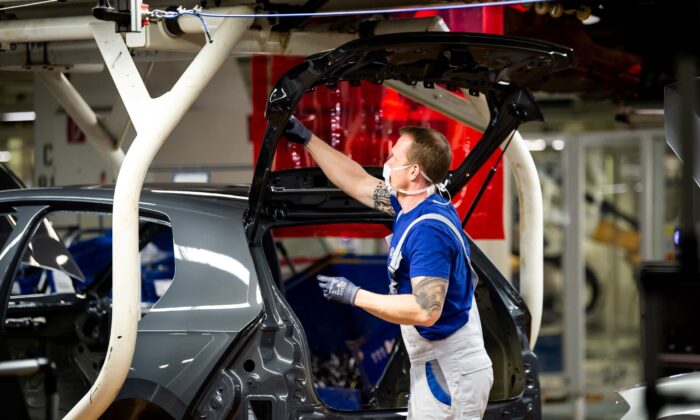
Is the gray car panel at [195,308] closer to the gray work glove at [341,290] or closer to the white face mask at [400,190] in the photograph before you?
the gray work glove at [341,290]

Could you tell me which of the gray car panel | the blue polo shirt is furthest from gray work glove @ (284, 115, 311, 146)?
the blue polo shirt

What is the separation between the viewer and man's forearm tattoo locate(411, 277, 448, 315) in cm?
379

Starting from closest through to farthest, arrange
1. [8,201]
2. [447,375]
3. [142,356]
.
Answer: [447,375] < [142,356] < [8,201]

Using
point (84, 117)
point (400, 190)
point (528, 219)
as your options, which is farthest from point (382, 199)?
point (84, 117)

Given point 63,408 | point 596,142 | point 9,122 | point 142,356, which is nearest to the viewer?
point 142,356

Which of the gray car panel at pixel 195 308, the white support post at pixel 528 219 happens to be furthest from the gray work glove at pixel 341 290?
the white support post at pixel 528 219

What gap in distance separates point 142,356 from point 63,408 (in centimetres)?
156

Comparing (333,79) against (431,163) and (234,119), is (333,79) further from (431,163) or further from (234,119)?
(234,119)

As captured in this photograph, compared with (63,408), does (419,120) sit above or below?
above

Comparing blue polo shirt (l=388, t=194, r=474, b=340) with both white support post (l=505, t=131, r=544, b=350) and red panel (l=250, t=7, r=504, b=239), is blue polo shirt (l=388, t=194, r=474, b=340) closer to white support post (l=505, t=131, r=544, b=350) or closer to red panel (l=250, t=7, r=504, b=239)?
white support post (l=505, t=131, r=544, b=350)

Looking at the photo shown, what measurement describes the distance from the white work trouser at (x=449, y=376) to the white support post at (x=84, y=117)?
3087mm

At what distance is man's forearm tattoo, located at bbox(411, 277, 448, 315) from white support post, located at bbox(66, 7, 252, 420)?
103cm

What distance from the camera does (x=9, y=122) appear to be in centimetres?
1194

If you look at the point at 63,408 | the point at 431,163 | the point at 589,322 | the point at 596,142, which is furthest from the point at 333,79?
the point at 589,322
